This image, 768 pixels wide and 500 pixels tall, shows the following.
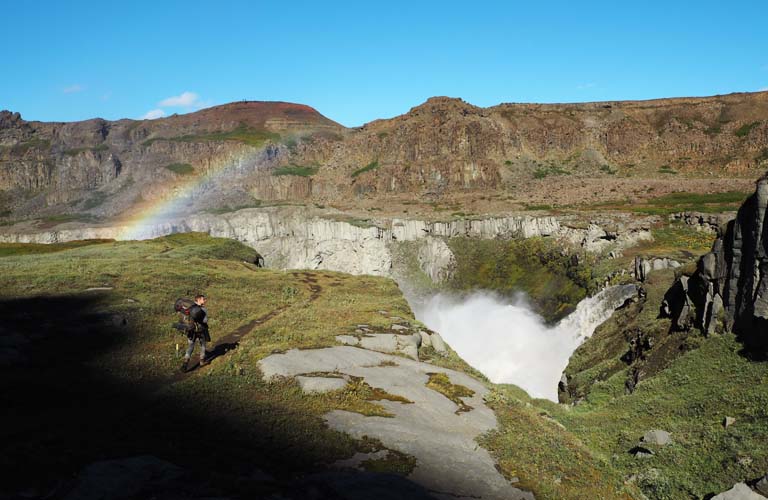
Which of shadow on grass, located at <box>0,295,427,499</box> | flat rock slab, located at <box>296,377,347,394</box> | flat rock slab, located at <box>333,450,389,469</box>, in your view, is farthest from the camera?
flat rock slab, located at <box>296,377,347,394</box>

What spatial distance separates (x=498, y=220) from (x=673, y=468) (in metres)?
123

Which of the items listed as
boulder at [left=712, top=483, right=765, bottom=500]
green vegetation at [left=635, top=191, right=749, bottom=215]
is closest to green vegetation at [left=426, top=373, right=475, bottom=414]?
boulder at [left=712, top=483, right=765, bottom=500]

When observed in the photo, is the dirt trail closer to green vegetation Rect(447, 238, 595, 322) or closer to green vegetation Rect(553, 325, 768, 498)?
green vegetation Rect(553, 325, 768, 498)

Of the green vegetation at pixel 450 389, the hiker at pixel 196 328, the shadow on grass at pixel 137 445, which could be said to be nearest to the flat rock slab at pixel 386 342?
the green vegetation at pixel 450 389

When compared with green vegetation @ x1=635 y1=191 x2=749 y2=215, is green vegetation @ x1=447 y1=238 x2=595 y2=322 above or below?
below

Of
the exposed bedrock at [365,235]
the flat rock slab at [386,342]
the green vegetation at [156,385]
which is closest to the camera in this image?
the green vegetation at [156,385]

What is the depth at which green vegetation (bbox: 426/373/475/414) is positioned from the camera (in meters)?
20.7

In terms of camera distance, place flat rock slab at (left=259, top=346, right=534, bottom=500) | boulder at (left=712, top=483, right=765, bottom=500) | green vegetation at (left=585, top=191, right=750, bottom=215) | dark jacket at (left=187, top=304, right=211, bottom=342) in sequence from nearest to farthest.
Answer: flat rock slab at (left=259, top=346, right=534, bottom=500), boulder at (left=712, top=483, right=765, bottom=500), dark jacket at (left=187, top=304, right=211, bottom=342), green vegetation at (left=585, top=191, right=750, bottom=215)

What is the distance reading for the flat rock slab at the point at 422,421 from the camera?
13.8m

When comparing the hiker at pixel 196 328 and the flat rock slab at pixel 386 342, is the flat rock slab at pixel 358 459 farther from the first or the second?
Result: the flat rock slab at pixel 386 342

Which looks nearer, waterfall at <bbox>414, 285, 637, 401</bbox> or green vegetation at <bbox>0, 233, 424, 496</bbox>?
green vegetation at <bbox>0, 233, 424, 496</bbox>

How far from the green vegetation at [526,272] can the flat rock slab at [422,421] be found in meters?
73.7

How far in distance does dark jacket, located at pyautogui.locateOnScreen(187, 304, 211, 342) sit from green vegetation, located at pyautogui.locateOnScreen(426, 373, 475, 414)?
1029 centimetres

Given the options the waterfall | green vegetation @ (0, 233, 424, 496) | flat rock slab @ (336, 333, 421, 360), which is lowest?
the waterfall
